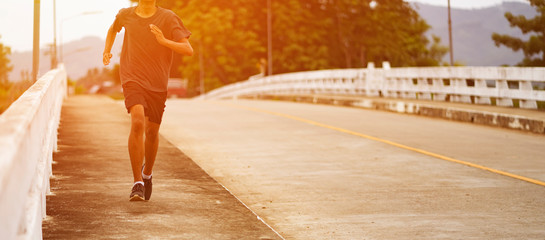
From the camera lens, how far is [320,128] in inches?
685

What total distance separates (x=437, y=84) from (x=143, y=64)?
59.3ft

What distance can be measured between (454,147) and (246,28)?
203 ft

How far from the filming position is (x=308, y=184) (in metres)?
9.98

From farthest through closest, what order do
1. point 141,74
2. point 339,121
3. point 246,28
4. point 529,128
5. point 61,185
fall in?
point 246,28 → point 339,121 → point 529,128 → point 61,185 → point 141,74

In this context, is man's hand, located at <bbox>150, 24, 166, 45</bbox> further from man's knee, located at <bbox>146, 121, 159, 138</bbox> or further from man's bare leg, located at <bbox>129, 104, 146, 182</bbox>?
man's knee, located at <bbox>146, 121, 159, 138</bbox>

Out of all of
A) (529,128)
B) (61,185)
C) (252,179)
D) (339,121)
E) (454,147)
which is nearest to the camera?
(61,185)

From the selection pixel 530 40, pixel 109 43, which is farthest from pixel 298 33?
pixel 109 43

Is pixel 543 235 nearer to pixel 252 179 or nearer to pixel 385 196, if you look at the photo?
pixel 385 196

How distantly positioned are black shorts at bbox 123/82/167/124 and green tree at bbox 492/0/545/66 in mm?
47574

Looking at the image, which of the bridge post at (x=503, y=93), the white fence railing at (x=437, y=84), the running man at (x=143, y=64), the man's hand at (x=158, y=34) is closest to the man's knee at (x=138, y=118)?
the running man at (x=143, y=64)

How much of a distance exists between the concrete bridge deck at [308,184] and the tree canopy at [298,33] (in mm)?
54869

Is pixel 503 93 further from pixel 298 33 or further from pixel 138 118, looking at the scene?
pixel 298 33

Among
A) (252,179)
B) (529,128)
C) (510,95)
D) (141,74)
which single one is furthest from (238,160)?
(510,95)

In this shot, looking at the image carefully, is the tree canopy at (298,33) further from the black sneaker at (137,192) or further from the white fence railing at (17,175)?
the white fence railing at (17,175)
